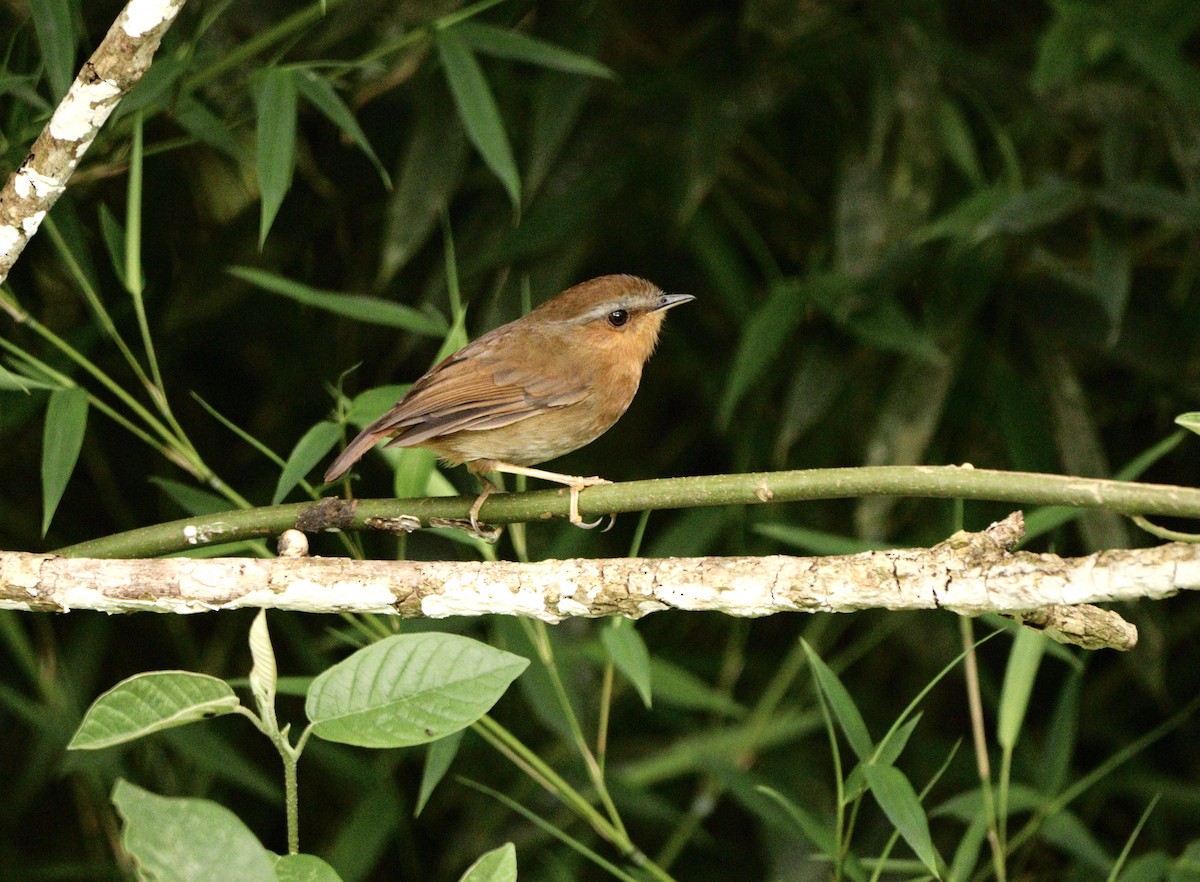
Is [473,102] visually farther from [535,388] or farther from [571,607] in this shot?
[571,607]

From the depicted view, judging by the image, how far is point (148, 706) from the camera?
48.5 inches

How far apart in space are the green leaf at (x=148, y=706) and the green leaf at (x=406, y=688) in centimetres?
10

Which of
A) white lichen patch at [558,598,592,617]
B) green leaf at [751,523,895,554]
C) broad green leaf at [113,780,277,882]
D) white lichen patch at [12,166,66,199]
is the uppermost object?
white lichen patch at [12,166,66,199]

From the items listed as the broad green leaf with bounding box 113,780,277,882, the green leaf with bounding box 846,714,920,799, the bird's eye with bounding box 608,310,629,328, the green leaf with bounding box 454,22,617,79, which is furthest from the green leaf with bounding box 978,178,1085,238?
the broad green leaf with bounding box 113,780,277,882

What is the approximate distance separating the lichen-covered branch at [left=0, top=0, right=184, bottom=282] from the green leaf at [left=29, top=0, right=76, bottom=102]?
1.24ft

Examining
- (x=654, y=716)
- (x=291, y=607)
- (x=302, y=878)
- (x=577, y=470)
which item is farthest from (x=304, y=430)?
(x=302, y=878)

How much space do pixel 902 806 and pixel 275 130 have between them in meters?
1.61

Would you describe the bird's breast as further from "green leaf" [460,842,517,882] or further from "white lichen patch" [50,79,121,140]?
"green leaf" [460,842,517,882]

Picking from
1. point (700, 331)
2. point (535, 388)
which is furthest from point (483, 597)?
point (700, 331)

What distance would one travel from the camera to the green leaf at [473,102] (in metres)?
2.55

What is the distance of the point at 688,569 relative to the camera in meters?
1.60

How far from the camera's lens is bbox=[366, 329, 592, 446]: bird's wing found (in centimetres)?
229

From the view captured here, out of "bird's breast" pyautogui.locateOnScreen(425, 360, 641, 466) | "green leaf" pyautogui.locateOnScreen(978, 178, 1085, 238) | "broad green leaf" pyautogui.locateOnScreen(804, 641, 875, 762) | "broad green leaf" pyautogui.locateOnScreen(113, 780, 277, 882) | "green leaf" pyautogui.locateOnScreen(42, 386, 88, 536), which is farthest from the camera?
"green leaf" pyautogui.locateOnScreen(978, 178, 1085, 238)

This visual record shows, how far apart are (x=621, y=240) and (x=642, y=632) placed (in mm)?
1144
